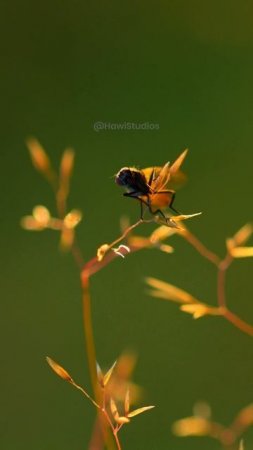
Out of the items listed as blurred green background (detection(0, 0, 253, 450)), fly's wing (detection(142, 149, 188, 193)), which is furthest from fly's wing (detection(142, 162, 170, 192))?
blurred green background (detection(0, 0, 253, 450))

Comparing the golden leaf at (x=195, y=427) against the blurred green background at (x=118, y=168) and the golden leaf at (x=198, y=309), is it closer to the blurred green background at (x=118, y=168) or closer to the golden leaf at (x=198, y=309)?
the golden leaf at (x=198, y=309)

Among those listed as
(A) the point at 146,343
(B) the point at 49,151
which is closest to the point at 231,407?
(A) the point at 146,343

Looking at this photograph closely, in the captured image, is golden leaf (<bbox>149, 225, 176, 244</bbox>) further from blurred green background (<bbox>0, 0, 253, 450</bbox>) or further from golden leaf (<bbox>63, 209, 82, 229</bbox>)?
blurred green background (<bbox>0, 0, 253, 450</bbox>)

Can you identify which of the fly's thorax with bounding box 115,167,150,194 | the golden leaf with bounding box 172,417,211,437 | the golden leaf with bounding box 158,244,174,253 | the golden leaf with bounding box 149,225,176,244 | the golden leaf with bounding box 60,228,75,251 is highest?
the fly's thorax with bounding box 115,167,150,194

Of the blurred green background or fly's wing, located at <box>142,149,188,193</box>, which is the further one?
the blurred green background

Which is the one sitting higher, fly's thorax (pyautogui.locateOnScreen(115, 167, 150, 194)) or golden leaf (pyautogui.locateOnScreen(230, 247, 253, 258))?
fly's thorax (pyautogui.locateOnScreen(115, 167, 150, 194))

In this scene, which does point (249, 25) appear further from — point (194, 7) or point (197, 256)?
point (197, 256)

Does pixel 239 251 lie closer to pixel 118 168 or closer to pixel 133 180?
pixel 133 180

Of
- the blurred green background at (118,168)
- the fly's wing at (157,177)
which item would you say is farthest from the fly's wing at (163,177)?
the blurred green background at (118,168)
